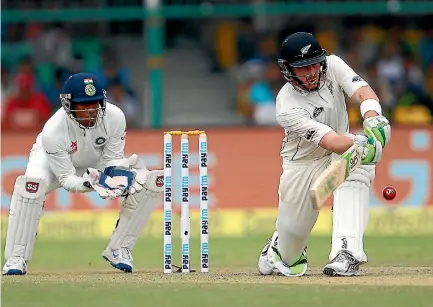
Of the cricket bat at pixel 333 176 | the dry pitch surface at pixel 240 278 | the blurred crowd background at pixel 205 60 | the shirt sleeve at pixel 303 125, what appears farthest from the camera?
the blurred crowd background at pixel 205 60

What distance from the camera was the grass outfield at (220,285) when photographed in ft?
18.4

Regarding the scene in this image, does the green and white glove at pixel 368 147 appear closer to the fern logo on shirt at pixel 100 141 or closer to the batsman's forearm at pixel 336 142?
the batsman's forearm at pixel 336 142

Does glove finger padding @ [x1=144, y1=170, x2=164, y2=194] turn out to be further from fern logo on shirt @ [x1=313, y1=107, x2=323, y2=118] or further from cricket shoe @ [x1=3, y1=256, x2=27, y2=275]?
fern logo on shirt @ [x1=313, y1=107, x2=323, y2=118]

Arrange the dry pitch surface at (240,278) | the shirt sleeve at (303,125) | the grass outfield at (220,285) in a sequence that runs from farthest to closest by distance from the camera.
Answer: the shirt sleeve at (303,125), the dry pitch surface at (240,278), the grass outfield at (220,285)

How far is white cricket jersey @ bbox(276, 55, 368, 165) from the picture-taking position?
6.66 metres

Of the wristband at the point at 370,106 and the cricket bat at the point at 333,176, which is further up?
the wristband at the point at 370,106

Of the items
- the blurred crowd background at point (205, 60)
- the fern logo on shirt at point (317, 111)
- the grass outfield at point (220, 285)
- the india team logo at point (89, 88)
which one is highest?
the blurred crowd background at point (205, 60)

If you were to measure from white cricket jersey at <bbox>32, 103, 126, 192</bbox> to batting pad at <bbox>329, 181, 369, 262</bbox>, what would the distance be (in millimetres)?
1416

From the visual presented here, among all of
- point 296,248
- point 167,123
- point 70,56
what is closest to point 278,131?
point 167,123

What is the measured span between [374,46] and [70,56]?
3943 millimetres

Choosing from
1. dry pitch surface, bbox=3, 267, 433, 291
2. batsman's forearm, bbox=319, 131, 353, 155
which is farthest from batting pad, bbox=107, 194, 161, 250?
batsman's forearm, bbox=319, 131, 353, 155

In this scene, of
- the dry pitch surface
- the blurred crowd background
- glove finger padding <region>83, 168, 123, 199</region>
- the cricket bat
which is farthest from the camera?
the blurred crowd background

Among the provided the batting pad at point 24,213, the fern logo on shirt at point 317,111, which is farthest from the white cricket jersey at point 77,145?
the fern logo on shirt at point 317,111

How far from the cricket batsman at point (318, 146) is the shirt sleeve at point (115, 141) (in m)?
1.04
